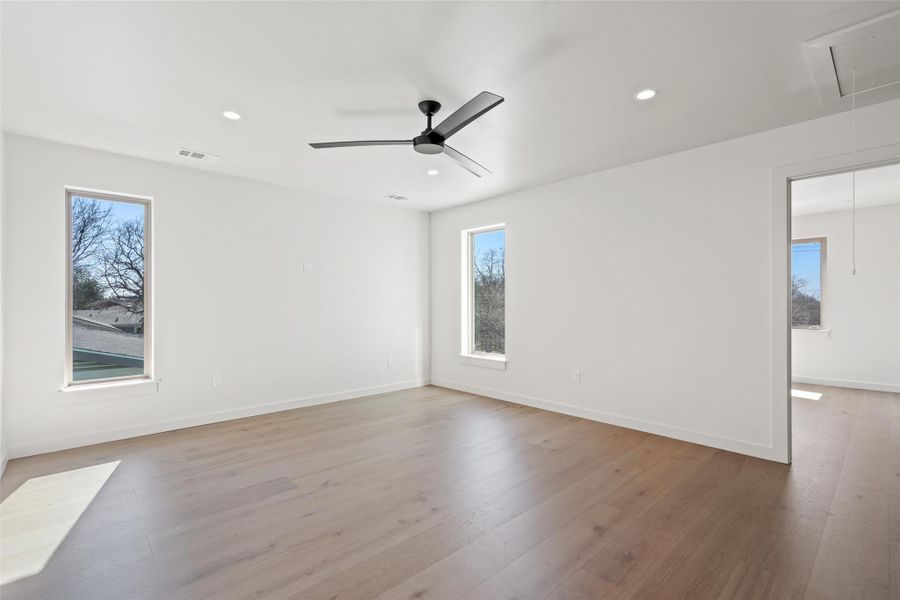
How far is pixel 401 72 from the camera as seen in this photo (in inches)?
93.5

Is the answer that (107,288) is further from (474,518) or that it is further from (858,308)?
(858,308)

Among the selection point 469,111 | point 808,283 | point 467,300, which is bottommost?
point 467,300

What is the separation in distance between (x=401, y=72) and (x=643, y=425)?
3.61 m

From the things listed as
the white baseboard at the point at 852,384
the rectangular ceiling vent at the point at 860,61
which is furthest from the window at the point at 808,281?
the rectangular ceiling vent at the point at 860,61

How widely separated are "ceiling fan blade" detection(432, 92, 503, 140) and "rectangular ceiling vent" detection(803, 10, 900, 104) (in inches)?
64.6

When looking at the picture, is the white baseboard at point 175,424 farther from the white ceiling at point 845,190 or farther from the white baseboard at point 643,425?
the white ceiling at point 845,190

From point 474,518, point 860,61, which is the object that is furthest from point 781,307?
point 474,518

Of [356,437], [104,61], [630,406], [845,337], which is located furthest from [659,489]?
[845,337]

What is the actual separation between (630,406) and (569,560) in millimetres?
2384

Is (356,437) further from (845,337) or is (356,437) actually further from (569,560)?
(845,337)

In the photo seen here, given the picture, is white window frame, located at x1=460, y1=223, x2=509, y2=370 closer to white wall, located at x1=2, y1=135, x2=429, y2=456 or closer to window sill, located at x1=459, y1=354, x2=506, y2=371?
window sill, located at x1=459, y1=354, x2=506, y2=371

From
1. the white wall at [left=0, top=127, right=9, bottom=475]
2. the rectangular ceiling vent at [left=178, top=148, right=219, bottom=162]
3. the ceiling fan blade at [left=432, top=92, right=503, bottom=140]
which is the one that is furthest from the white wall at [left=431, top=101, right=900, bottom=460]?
the white wall at [left=0, top=127, right=9, bottom=475]

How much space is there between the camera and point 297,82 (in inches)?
98.1

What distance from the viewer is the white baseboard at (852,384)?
551cm
